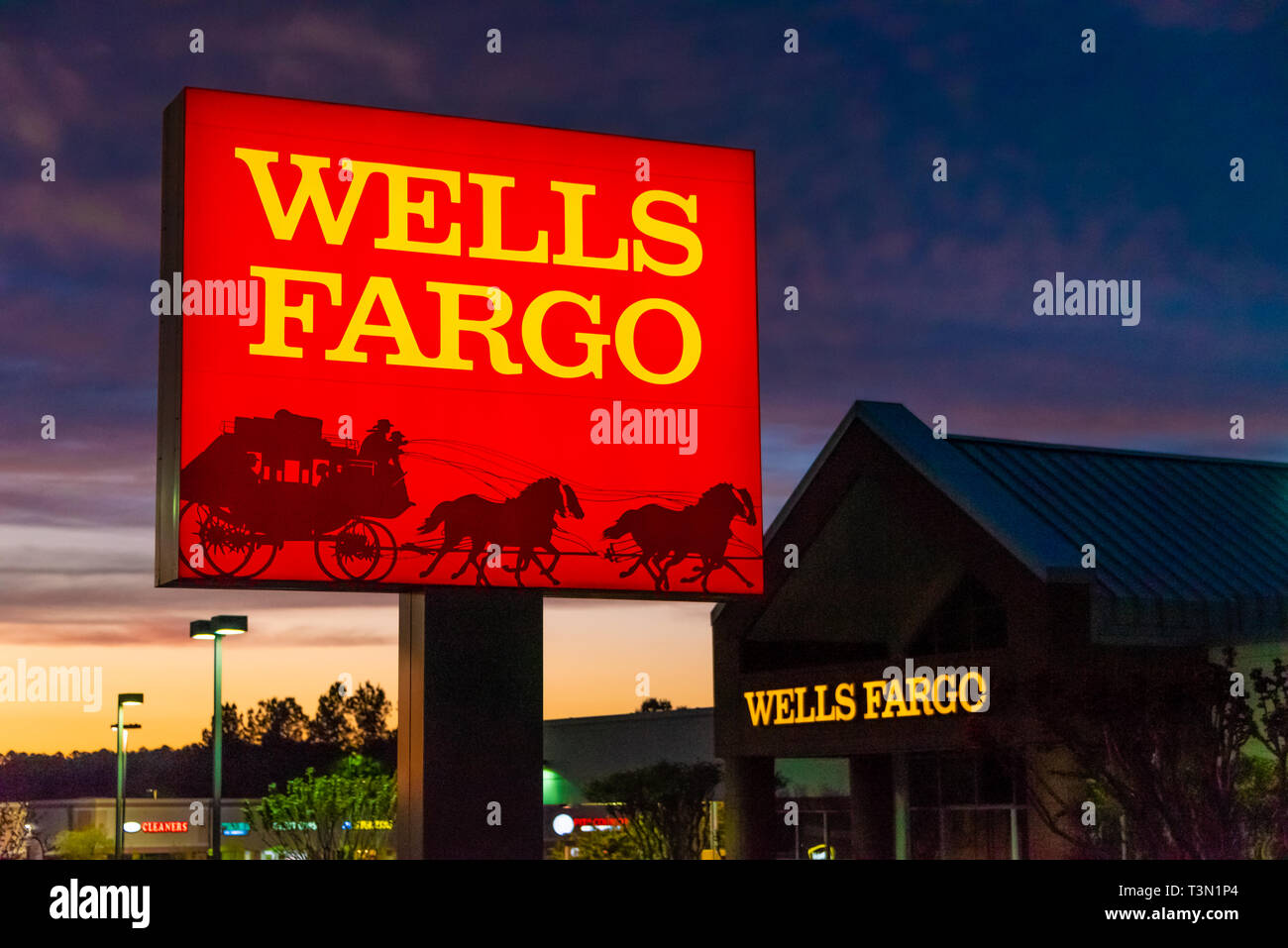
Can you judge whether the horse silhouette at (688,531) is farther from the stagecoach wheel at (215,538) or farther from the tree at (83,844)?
the tree at (83,844)

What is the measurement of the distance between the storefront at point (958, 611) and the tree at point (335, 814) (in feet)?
56.3

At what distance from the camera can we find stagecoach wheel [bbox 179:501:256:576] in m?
18.2

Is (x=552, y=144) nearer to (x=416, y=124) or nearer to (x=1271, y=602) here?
(x=416, y=124)

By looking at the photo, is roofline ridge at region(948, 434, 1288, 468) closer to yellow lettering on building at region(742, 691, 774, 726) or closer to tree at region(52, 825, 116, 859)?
yellow lettering on building at region(742, 691, 774, 726)

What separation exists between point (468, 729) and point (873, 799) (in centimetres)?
1587

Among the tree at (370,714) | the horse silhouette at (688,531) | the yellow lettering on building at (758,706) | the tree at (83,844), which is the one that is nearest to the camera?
the horse silhouette at (688,531)

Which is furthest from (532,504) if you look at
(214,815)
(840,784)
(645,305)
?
(840,784)

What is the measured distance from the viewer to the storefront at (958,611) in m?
27.7

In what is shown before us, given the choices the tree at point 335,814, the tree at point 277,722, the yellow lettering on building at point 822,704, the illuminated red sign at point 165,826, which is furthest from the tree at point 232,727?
the yellow lettering on building at point 822,704

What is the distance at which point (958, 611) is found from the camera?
99.6ft

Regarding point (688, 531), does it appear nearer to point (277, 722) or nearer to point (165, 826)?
point (165, 826)
